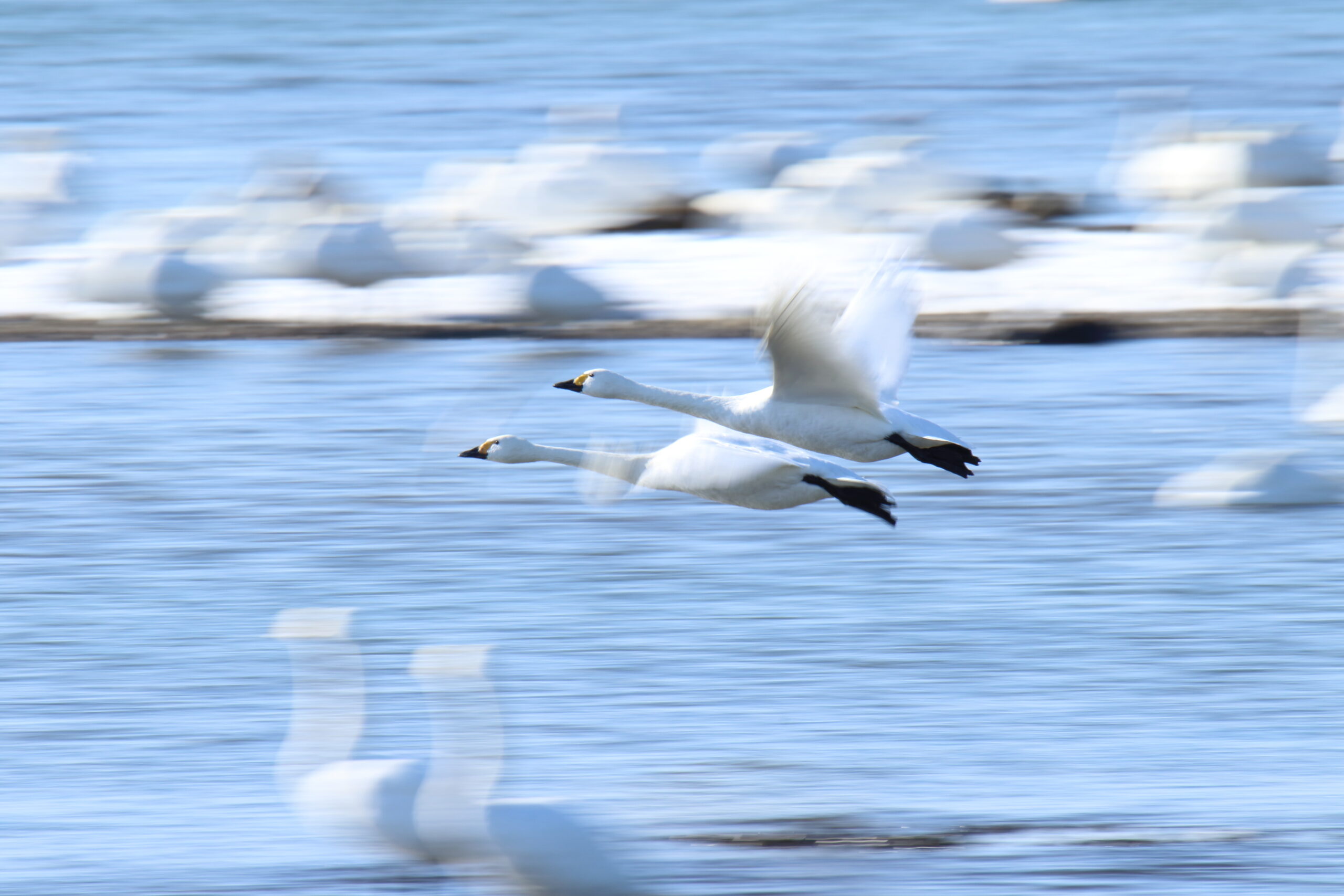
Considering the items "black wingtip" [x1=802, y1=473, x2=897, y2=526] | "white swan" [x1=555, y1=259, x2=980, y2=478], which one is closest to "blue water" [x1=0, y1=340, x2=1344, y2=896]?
"black wingtip" [x1=802, y1=473, x2=897, y2=526]

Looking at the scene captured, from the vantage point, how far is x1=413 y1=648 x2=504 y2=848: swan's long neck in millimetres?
7480

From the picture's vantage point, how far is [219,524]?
12992 millimetres

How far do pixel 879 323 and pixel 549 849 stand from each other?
6.92ft

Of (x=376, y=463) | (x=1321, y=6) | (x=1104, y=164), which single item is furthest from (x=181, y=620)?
(x=1321, y=6)

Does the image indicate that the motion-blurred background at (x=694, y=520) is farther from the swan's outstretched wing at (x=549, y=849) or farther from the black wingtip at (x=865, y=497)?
the black wingtip at (x=865, y=497)

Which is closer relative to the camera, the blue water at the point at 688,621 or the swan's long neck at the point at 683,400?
the swan's long neck at the point at 683,400

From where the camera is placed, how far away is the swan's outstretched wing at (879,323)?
820 centimetres

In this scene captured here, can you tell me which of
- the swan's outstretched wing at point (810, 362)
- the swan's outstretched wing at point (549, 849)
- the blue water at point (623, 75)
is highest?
the blue water at point (623, 75)

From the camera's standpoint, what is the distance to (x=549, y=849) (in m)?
7.32

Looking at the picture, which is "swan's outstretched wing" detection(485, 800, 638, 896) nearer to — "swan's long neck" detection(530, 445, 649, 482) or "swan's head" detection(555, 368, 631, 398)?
"swan's long neck" detection(530, 445, 649, 482)

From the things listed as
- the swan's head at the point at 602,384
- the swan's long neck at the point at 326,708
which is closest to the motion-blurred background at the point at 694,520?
the swan's long neck at the point at 326,708

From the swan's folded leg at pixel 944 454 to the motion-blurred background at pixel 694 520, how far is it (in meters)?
0.78

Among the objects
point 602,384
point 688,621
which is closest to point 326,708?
point 602,384

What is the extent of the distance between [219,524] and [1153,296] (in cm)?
730
